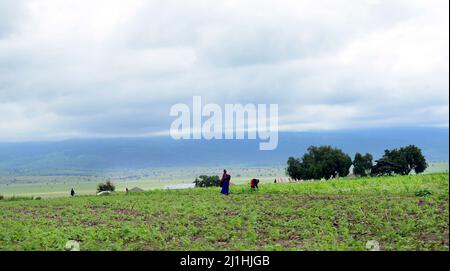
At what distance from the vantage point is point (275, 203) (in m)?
33.1

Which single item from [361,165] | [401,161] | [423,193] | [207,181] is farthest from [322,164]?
[423,193]

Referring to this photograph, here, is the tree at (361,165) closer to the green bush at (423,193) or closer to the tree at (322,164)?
the tree at (322,164)

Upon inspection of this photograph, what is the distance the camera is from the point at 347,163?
81.8 metres

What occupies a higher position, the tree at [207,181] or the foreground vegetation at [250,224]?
the tree at [207,181]

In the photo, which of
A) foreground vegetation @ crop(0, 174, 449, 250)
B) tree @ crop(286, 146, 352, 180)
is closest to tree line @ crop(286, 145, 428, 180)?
tree @ crop(286, 146, 352, 180)

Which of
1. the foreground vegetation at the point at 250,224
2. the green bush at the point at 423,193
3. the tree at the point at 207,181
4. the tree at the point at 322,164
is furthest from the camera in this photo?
the tree at the point at 207,181

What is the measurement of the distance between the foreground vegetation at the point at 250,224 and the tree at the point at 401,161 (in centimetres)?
4121

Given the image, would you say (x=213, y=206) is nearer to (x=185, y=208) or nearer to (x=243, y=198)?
(x=185, y=208)

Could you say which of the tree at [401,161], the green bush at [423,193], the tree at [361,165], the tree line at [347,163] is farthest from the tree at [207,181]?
the green bush at [423,193]

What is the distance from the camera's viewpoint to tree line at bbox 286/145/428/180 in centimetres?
7781

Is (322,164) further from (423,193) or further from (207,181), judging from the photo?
(423,193)

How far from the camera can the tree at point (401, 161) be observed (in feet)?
253

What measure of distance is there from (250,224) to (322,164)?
193ft
